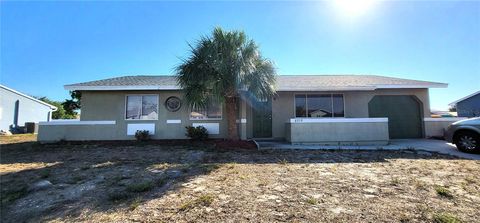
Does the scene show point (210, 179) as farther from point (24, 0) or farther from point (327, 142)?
point (24, 0)

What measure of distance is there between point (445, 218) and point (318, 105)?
913cm

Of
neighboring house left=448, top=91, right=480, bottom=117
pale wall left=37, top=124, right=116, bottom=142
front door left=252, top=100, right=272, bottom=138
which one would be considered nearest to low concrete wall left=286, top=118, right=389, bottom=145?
front door left=252, top=100, right=272, bottom=138

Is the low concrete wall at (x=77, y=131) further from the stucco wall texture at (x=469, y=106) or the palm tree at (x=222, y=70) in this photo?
the stucco wall texture at (x=469, y=106)

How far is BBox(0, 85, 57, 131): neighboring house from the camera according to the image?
19953 millimetres

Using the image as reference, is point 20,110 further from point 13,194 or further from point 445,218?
point 445,218

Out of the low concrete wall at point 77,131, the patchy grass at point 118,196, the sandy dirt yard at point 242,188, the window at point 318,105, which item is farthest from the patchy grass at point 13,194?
the window at point 318,105

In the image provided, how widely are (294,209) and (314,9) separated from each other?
8.10 m

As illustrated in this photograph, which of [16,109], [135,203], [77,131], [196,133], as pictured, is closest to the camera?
[135,203]

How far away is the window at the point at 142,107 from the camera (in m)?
11.6

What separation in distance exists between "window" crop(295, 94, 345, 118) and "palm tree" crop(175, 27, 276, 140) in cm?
352

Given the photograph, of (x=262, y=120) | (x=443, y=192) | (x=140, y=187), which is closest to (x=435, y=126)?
(x=262, y=120)

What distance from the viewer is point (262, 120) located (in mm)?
11930

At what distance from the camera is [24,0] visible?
26.1 feet

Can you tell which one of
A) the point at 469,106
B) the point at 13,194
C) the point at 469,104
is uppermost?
the point at 469,104
